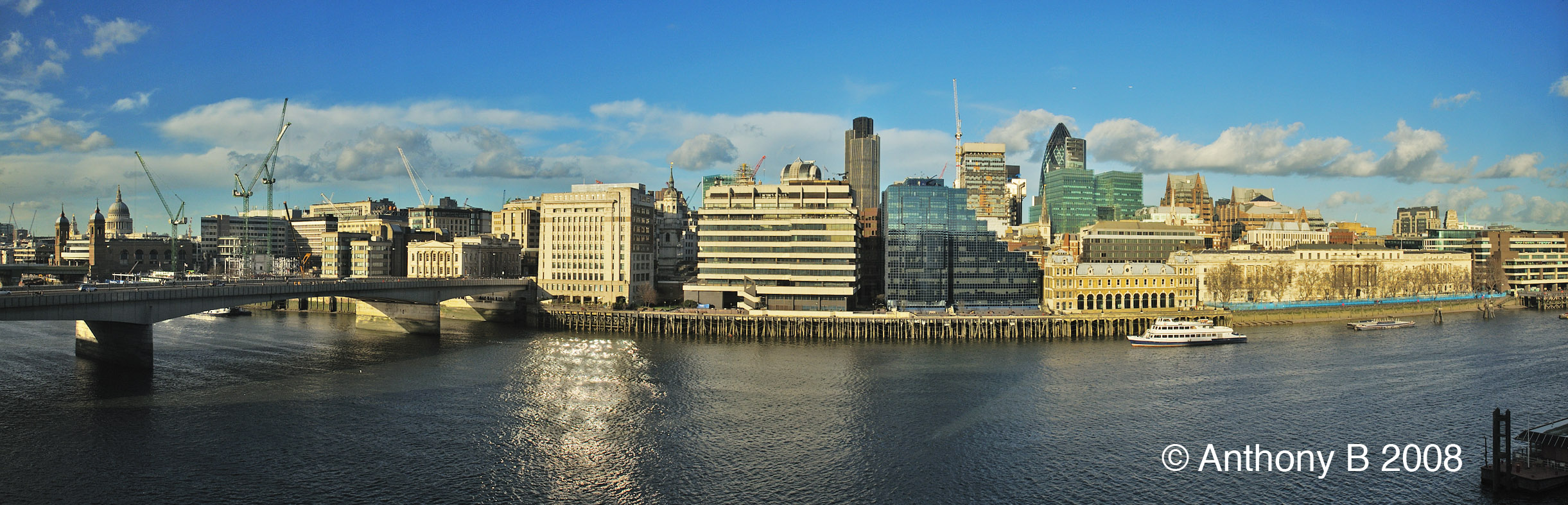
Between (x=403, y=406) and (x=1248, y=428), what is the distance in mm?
54987

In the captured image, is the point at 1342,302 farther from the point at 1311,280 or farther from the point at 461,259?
the point at 461,259

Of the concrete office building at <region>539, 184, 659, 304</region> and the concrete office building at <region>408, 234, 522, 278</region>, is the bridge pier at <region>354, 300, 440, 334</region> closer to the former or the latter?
the concrete office building at <region>539, 184, 659, 304</region>

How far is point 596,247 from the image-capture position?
133000 millimetres

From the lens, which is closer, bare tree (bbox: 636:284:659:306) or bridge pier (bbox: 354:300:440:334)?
bridge pier (bbox: 354:300:440:334)

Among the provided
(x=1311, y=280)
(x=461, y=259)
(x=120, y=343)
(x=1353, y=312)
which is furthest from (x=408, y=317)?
(x=1311, y=280)

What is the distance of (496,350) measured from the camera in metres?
90.2

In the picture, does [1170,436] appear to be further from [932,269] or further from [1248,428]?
[932,269]

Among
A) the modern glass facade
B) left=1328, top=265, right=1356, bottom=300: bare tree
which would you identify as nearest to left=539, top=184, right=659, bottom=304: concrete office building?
the modern glass facade

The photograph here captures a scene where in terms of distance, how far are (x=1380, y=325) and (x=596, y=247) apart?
351 feet

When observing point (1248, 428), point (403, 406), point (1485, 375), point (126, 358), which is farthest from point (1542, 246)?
point (126, 358)

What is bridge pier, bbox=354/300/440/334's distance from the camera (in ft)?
349

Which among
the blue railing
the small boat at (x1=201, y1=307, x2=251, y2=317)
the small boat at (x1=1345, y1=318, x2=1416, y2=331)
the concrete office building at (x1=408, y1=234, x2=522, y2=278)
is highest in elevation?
the concrete office building at (x1=408, y1=234, x2=522, y2=278)

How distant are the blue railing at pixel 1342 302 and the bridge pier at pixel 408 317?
348 feet

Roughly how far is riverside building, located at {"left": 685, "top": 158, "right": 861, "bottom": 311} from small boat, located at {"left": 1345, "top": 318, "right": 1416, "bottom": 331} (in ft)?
208
